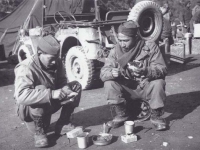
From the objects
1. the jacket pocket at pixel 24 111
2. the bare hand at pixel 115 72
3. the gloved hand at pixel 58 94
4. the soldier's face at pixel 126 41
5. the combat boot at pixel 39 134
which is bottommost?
the combat boot at pixel 39 134

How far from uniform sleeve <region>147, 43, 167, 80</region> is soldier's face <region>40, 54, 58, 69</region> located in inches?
48.7

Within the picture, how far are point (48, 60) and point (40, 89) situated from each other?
360mm

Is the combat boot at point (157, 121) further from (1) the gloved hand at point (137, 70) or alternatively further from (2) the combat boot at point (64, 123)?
(2) the combat boot at point (64, 123)

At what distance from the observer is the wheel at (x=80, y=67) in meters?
5.78

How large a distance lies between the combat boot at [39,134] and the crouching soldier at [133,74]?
0.96 metres

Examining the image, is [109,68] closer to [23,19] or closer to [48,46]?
[48,46]

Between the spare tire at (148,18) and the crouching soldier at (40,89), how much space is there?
302 cm

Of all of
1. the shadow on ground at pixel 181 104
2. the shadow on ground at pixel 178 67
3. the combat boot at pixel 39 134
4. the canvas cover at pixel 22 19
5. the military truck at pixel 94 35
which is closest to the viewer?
the combat boot at pixel 39 134

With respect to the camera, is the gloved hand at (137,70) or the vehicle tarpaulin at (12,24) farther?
the vehicle tarpaulin at (12,24)

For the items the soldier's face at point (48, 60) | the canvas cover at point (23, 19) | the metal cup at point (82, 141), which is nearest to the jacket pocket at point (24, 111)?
the soldier's face at point (48, 60)

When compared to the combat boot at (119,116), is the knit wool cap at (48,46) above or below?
above

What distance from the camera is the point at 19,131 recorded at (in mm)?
3898

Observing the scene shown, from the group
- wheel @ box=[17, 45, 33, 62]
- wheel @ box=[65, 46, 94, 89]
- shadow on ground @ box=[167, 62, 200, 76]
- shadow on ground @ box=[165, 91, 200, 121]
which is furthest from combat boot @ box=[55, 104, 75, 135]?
wheel @ box=[17, 45, 33, 62]

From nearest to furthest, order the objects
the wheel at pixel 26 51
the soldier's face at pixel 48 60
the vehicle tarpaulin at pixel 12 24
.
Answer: the soldier's face at pixel 48 60 → the wheel at pixel 26 51 → the vehicle tarpaulin at pixel 12 24
